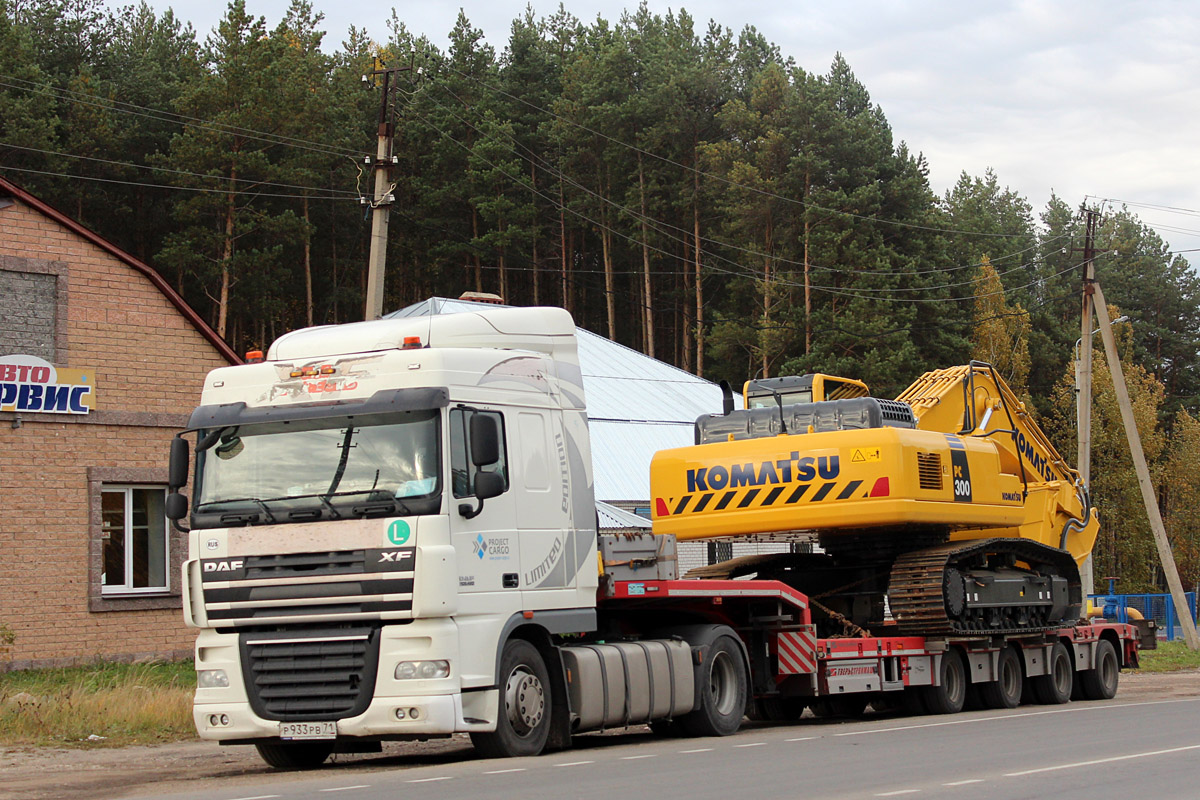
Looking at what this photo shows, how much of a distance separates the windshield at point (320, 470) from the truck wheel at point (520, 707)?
68.3 inches

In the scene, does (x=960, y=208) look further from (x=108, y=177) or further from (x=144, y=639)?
(x=144, y=639)

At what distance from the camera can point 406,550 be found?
1180 centimetres

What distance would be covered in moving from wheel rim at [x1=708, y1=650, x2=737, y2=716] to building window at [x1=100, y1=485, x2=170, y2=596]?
11.0m

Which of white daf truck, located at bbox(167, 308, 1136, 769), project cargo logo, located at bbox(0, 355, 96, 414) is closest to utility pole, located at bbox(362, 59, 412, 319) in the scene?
project cargo logo, located at bbox(0, 355, 96, 414)

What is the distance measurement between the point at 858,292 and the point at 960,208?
133 feet

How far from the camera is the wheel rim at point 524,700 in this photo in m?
12.6

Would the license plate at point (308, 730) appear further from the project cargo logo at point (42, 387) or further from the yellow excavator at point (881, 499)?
the project cargo logo at point (42, 387)

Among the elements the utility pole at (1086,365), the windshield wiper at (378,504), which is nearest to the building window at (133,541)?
the windshield wiper at (378,504)

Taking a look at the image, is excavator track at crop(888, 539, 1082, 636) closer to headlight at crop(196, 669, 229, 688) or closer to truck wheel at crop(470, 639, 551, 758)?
truck wheel at crop(470, 639, 551, 758)

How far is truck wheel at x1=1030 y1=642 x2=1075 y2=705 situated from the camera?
2052cm

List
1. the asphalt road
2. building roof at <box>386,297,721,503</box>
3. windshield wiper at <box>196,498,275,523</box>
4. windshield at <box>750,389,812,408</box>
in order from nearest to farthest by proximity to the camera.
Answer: the asphalt road
windshield wiper at <box>196,498,275,523</box>
windshield at <box>750,389,812,408</box>
building roof at <box>386,297,721,503</box>

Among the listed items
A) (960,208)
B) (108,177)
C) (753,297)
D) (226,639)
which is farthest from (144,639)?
(960,208)

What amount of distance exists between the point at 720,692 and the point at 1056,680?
Result: 7.27 metres

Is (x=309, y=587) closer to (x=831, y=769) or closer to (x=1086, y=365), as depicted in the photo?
(x=831, y=769)
